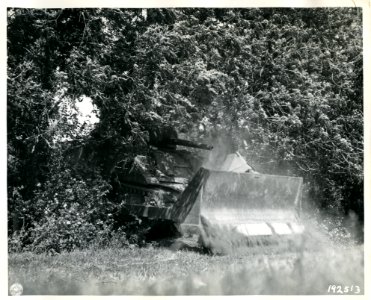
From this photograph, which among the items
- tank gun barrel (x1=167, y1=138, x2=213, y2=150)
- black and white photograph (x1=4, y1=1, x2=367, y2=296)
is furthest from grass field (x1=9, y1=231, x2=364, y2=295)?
tank gun barrel (x1=167, y1=138, x2=213, y2=150)

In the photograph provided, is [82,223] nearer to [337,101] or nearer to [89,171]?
[89,171]

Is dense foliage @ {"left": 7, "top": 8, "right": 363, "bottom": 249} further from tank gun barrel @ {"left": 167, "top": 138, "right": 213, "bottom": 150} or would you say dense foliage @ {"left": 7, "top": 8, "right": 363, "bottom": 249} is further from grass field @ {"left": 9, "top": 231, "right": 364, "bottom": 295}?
grass field @ {"left": 9, "top": 231, "right": 364, "bottom": 295}

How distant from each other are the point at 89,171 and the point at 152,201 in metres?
0.99

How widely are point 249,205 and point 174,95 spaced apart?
1.91 m

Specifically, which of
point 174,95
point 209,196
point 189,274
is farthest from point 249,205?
point 174,95

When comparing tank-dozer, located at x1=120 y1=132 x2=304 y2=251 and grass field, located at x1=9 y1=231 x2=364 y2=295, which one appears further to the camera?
tank-dozer, located at x1=120 y1=132 x2=304 y2=251

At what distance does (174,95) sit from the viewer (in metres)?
7.14

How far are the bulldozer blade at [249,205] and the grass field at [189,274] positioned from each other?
1.47 feet

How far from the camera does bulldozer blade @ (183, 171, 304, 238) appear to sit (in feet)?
20.2

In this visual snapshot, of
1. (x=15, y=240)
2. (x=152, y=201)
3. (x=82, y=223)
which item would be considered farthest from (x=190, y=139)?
(x=15, y=240)

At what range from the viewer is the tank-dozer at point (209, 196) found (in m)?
6.14

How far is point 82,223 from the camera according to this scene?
669 centimetres

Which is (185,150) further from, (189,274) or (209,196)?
(189,274)

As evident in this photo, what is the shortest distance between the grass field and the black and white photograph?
0.07 feet
